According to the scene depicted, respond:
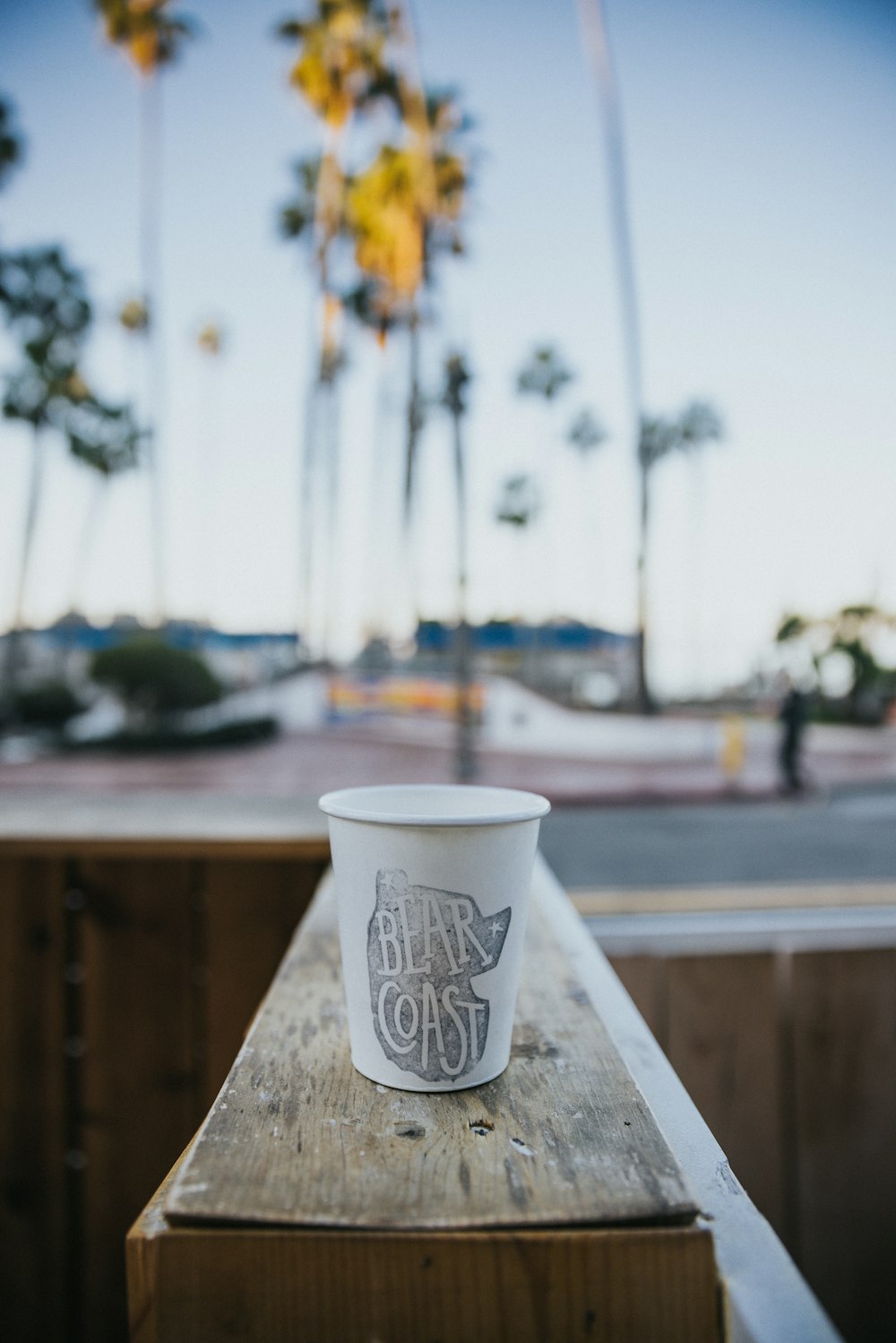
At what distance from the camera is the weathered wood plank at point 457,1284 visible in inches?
16.8

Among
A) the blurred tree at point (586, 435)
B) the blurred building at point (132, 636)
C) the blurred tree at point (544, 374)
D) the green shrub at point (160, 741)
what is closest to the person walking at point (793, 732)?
the green shrub at point (160, 741)

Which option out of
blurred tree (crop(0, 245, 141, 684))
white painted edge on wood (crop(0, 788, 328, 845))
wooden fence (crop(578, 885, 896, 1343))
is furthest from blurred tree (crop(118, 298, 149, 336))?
wooden fence (crop(578, 885, 896, 1343))

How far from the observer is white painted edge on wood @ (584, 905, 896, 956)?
155 cm

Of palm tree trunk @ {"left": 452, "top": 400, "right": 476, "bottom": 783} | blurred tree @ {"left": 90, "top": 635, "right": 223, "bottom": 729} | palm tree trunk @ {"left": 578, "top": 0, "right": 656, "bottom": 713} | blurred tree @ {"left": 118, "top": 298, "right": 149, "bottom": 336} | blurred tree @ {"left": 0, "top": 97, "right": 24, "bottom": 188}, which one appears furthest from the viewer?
blurred tree @ {"left": 118, "top": 298, "right": 149, "bottom": 336}

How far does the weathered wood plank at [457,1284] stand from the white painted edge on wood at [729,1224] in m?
0.03

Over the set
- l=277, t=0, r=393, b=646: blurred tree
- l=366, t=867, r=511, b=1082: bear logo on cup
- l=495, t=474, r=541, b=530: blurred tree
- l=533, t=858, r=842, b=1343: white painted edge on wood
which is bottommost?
l=533, t=858, r=842, b=1343: white painted edge on wood

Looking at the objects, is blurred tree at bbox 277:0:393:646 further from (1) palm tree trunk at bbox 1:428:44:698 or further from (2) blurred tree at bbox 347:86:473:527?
(1) palm tree trunk at bbox 1:428:44:698

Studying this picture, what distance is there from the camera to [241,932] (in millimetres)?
1462

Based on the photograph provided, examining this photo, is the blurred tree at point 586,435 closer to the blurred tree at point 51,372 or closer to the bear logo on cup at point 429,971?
the blurred tree at point 51,372

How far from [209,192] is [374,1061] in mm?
7891

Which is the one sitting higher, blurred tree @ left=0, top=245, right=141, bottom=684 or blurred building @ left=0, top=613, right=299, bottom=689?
blurred tree @ left=0, top=245, right=141, bottom=684

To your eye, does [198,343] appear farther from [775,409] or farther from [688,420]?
[775,409]

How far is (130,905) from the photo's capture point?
1464 mm

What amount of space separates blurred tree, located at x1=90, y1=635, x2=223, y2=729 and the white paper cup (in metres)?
12.9
